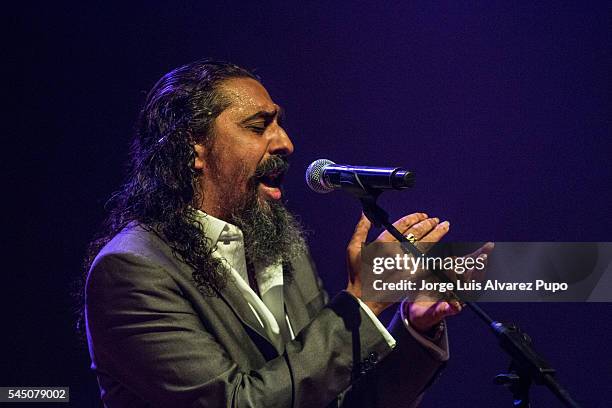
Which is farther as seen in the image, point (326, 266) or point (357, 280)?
point (326, 266)

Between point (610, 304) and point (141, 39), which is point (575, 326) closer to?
point (610, 304)

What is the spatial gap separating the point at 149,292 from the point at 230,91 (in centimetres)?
77

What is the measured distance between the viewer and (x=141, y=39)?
3279mm

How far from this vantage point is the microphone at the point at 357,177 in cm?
169

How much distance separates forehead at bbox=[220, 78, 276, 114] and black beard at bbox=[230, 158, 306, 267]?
198 millimetres

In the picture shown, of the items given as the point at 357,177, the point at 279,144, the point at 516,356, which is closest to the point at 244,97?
the point at 279,144

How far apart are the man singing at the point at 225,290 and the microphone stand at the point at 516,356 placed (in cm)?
10

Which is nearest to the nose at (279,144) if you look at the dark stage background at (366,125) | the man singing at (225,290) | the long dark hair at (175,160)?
the man singing at (225,290)

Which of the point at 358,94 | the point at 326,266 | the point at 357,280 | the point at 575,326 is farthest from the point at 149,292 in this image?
the point at 575,326

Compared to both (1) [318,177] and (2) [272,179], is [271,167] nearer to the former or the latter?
(2) [272,179]

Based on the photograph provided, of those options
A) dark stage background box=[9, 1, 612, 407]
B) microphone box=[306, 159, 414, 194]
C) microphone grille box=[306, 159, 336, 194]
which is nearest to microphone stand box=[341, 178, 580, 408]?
microphone box=[306, 159, 414, 194]

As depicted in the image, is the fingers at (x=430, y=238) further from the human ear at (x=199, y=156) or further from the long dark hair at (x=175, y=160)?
the human ear at (x=199, y=156)

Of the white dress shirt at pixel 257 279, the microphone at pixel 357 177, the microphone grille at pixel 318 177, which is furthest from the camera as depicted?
the white dress shirt at pixel 257 279

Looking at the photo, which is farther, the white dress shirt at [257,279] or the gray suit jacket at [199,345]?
the white dress shirt at [257,279]
